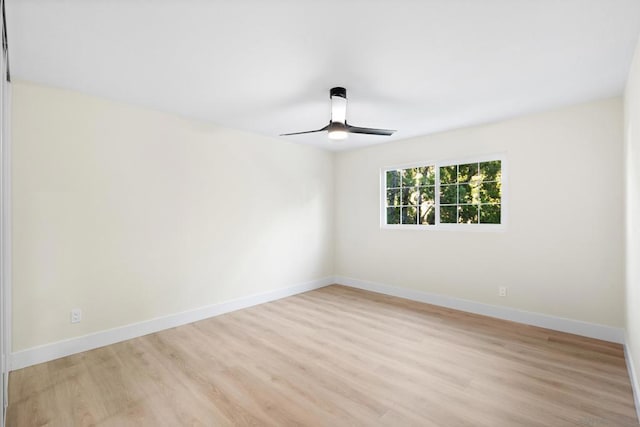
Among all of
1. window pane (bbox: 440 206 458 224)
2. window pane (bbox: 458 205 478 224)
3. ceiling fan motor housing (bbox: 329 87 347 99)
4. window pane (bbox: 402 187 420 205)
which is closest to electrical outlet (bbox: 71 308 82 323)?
ceiling fan motor housing (bbox: 329 87 347 99)

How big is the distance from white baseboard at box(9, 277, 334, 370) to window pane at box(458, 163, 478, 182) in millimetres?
3064

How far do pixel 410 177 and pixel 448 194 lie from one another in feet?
2.19

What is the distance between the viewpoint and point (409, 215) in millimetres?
4859

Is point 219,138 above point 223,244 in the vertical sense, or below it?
above

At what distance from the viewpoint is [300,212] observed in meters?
5.12

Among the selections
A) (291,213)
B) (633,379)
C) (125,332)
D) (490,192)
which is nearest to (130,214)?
(125,332)

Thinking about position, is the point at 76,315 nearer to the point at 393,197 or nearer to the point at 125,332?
the point at 125,332

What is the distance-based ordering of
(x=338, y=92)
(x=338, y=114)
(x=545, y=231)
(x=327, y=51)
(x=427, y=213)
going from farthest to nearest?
(x=427, y=213)
(x=545, y=231)
(x=338, y=114)
(x=338, y=92)
(x=327, y=51)

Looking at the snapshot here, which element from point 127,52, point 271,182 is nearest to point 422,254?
point 271,182

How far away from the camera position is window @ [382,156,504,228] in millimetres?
3984

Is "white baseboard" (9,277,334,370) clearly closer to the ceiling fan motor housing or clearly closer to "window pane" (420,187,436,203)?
"window pane" (420,187,436,203)

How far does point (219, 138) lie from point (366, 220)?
104 inches

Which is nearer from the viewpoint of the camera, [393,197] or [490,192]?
[490,192]

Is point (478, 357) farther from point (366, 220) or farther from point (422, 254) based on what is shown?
point (366, 220)
